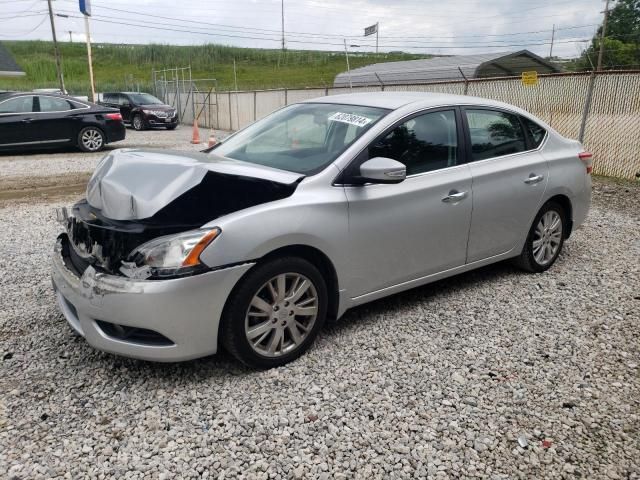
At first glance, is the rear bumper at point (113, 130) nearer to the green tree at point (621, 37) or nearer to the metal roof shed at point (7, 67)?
the metal roof shed at point (7, 67)

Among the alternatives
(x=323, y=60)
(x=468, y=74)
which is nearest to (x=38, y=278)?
(x=468, y=74)

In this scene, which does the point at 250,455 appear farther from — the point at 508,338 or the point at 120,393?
the point at 508,338

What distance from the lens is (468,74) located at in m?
23.8

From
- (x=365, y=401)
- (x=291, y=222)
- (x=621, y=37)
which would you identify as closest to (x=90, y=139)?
(x=291, y=222)

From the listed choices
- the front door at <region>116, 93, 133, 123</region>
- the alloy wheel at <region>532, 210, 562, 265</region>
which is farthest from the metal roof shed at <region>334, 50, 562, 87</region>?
the alloy wheel at <region>532, 210, 562, 265</region>

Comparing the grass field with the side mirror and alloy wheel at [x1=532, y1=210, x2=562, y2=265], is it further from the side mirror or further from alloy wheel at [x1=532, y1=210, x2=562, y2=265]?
the side mirror

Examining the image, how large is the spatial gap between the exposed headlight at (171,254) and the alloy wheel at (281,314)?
17.2 inches

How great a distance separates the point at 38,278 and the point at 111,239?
226cm

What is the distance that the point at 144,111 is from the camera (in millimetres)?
21594

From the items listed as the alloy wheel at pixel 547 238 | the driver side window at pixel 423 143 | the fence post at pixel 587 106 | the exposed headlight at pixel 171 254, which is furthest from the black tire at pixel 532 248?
the fence post at pixel 587 106

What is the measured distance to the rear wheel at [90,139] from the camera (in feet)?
43.7

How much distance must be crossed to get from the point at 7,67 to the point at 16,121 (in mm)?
28096

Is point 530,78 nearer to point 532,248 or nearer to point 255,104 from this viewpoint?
point 532,248

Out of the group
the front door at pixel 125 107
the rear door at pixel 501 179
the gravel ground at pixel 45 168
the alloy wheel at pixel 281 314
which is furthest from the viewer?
the front door at pixel 125 107
